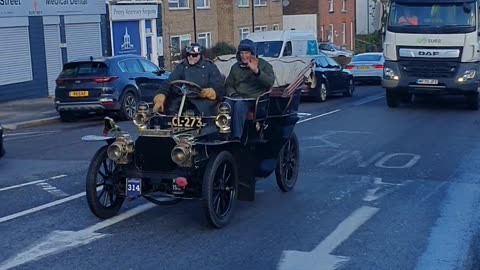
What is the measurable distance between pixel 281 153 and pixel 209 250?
2.94 meters

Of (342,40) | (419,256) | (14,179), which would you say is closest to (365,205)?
(419,256)

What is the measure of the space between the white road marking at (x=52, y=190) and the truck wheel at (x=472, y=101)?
1437 centimetres

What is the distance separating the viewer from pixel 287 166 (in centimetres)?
1048

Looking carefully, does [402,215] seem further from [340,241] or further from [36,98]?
[36,98]

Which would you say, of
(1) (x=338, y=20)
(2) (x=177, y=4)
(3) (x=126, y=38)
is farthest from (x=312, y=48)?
(1) (x=338, y=20)

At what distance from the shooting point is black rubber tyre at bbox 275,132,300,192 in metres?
10.2

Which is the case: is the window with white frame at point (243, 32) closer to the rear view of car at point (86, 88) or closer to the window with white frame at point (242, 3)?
the window with white frame at point (242, 3)

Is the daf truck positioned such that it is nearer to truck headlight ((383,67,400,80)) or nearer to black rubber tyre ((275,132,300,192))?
truck headlight ((383,67,400,80))

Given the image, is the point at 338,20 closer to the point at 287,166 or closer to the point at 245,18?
the point at 245,18

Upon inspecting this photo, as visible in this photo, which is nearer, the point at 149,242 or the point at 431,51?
the point at 149,242

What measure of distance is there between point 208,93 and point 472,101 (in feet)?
Answer: 49.5

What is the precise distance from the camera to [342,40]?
65000 millimetres

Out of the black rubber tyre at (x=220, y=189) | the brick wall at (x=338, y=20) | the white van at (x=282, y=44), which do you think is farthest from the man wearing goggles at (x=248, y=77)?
the brick wall at (x=338, y=20)

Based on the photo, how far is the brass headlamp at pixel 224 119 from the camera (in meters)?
8.25
